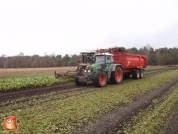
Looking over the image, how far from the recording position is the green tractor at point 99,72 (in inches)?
640

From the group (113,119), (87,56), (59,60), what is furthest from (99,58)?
(59,60)

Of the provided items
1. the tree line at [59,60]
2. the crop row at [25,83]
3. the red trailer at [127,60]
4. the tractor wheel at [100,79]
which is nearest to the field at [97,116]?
the tractor wheel at [100,79]

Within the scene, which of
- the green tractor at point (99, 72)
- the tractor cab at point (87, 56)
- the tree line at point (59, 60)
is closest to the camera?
the green tractor at point (99, 72)

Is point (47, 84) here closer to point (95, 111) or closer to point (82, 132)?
point (95, 111)

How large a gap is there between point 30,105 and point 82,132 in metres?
4.35

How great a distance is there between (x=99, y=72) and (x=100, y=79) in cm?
51

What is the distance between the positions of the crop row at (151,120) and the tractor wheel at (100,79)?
6.05 m

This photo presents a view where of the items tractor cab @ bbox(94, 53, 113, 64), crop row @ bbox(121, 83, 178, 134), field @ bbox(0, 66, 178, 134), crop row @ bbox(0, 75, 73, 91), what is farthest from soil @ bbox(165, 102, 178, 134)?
crop row @ bbox(0, 75, 73, 91)

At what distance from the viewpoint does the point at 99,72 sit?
16.3 m

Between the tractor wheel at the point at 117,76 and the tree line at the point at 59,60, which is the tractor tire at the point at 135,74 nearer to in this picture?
the tractor wheel at the point at 117,76

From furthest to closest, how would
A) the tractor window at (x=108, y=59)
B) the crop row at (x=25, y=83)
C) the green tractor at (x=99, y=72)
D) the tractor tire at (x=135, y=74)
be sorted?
the tractor tire at (x=135, y=74)
the tractor window at (x=108, y=59)
the green tractor at (x=99, y=72)
the crop row at (x=25, y=83)

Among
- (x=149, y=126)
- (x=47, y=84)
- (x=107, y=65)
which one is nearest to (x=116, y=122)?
(x=149, y=126)

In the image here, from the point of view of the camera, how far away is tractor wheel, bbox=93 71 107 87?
15.9m

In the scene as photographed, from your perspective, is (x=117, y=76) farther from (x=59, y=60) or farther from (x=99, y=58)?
(x=59, y=60)
